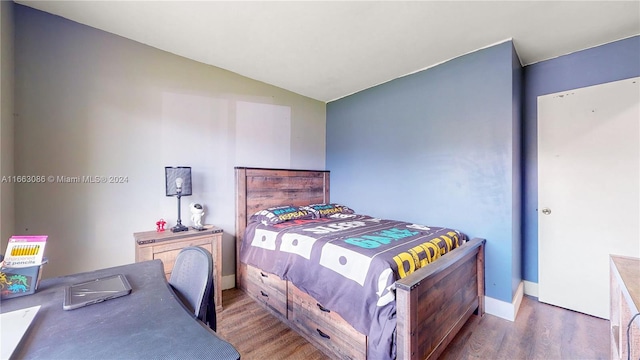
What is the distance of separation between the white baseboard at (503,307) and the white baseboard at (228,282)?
2.56m

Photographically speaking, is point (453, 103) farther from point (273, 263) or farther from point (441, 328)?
point (273, 263)

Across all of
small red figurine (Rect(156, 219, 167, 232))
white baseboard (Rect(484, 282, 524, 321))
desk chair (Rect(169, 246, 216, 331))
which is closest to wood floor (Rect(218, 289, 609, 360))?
white baseboard (Rect(484, 282, 524, 321))

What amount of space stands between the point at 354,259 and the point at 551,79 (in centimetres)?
276

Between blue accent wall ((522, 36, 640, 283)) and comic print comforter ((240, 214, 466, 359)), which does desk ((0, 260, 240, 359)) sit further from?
blue accent wall ((522, 36, 640, 283))

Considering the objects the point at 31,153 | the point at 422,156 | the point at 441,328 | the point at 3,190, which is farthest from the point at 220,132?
the point at 441,328

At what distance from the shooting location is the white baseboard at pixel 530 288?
251cm

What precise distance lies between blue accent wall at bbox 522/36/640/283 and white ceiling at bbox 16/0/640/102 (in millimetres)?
105

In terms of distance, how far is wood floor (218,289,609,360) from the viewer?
172cm

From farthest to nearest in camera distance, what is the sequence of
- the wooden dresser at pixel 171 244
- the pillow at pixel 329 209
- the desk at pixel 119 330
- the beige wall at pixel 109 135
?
the pillow at pixel 329 209
the wooden dresser at pixel 171 244
the beige wall at pixel 109 135
the desk at pixel 119 330

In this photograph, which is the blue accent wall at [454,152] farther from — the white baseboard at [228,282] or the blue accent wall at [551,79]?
the white baseboard at [228,282]

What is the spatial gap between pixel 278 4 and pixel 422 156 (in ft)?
6.54

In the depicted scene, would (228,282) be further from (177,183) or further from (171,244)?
(177,183)

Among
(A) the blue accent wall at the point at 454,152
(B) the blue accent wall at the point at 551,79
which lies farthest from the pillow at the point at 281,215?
(B) the blue accent wall at the point at 551,79

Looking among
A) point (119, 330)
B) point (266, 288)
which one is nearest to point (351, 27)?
point (119, 330)
